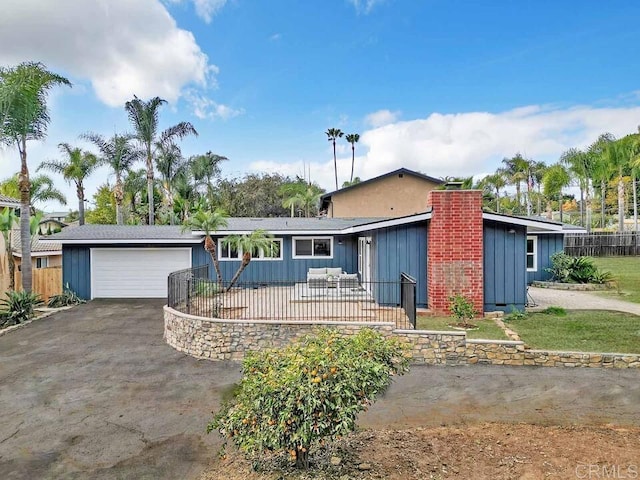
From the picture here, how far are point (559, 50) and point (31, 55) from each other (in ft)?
A: 72.8

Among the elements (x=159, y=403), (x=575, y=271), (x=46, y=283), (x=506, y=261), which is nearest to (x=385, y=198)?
(x=575, y=271)

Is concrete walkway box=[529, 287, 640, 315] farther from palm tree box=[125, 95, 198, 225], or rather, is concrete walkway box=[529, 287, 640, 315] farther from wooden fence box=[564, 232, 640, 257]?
palm tree box=[125, 95, 198, 225]

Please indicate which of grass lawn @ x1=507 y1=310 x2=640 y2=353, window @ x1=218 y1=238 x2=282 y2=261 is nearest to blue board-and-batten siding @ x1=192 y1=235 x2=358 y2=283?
window @ x1=218 y1=238 x2=282 y2=261

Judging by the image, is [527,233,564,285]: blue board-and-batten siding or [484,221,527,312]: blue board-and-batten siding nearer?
[484,221,527,312]: blue board-and-batten siding

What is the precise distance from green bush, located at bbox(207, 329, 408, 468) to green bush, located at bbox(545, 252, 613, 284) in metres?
16.5

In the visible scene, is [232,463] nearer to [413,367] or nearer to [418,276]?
[413,367]

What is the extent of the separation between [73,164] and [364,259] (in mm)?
22918

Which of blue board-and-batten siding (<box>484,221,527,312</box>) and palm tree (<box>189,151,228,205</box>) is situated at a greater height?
palm tree (<box>189,151,228,205</box>)

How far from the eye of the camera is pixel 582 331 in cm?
973

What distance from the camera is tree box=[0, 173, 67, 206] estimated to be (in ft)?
105

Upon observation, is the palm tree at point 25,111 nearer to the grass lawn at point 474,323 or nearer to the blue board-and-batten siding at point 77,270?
the blue board-and-batten siding at point 77,270

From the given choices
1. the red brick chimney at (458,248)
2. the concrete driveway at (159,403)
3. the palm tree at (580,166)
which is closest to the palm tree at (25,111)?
the concrete driveway at (159,403)

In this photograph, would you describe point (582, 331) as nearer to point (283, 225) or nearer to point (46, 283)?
point (283, 225)
